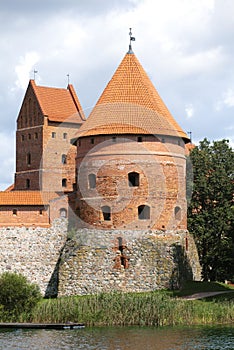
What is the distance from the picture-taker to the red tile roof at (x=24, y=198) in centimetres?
3125

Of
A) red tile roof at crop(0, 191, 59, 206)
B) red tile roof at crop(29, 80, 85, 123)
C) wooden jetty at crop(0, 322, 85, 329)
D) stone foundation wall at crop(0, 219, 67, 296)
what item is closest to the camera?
wooden jetty at crop(0, 322, 85, 329)

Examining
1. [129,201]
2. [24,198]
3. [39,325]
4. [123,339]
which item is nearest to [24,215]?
[24,198]

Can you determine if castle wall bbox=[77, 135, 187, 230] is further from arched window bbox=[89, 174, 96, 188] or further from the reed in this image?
the reed

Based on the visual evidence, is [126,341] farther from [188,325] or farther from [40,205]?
[40,205]

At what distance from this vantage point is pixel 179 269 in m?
30.3

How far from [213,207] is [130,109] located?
6268 millimetres

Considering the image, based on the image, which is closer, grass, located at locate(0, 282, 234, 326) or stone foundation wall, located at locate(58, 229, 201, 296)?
grass, located at locate(0, 282, 234, 326)

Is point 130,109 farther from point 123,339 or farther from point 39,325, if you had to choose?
point 123,339

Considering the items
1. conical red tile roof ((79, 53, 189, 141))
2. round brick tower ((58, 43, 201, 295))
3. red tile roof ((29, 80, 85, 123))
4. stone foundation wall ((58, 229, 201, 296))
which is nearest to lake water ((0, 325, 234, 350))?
stone foundation wall ((58, 229, 201, 296))

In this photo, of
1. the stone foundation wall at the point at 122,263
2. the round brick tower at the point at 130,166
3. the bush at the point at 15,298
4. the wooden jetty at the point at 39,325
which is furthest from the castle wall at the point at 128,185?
the wooden jetty at the point at 39,325

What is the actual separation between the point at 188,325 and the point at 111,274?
5.59 metres

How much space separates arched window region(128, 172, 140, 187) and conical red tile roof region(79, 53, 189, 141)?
1448 millimetres

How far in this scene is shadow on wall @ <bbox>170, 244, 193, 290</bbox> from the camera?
29927mm

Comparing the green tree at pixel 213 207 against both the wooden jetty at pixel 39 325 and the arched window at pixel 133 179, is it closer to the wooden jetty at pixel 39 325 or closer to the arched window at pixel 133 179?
the arched window at pixel 133 179
